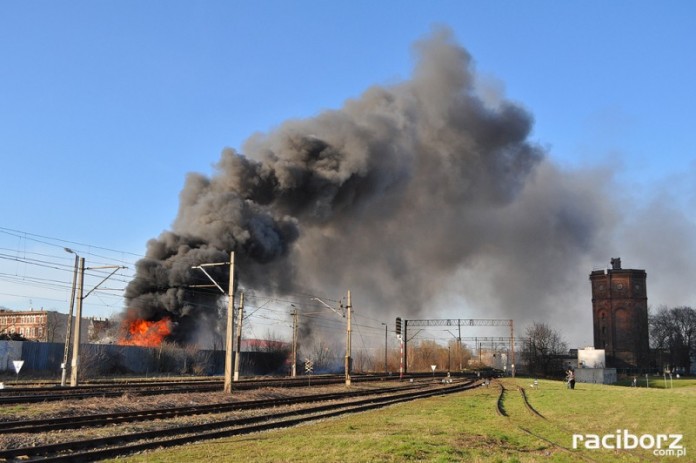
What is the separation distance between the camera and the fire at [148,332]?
146 ft

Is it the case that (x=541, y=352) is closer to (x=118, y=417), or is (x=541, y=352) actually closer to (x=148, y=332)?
(x=148, y=332)

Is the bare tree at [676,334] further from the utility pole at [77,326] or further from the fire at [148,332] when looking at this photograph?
the utility pole at [77,326]

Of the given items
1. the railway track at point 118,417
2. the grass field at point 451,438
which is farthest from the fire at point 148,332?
the grass field at point 451,438

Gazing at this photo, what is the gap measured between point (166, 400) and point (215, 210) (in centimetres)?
2804

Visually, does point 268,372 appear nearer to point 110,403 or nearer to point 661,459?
point 110,403

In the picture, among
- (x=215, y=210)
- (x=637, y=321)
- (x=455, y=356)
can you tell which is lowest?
(x=455, y=356)

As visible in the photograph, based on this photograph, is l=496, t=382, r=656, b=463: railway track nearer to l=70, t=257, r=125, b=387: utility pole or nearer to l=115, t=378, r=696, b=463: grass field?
l=115, t=378, r=696, b=463: grass field

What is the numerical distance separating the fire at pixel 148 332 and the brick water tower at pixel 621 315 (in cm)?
6509

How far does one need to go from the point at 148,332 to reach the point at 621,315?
69.4m

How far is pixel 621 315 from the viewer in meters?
87.4

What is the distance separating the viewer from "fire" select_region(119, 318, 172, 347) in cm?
4459

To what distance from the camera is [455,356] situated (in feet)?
290

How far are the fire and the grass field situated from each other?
30058 mm

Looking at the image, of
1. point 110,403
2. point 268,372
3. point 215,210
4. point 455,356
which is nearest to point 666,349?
point 455,356
